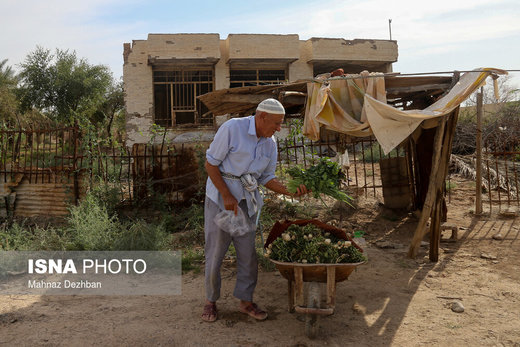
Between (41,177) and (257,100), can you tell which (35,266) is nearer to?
(41,177)

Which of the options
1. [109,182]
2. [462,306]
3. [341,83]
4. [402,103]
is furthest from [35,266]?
[402,103]

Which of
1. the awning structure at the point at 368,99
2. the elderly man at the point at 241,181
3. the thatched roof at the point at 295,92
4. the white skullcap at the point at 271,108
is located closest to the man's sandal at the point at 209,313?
the elderly man at the point at 241,181

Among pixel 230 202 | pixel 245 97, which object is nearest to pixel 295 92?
pixel 245 97

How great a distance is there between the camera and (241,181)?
347cm

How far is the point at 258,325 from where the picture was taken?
3543 millimetres

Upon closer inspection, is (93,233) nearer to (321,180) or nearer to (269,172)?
(269,172)

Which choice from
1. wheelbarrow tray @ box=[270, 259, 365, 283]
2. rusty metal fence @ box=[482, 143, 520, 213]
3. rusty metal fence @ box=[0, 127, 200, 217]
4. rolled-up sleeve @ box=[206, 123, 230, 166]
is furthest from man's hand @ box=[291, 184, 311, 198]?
rusty metal fence @ box=[482, 143, 520, 213]

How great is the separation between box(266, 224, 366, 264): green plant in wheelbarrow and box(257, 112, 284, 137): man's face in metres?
0.85

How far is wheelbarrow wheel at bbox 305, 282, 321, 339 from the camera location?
10.6 ft

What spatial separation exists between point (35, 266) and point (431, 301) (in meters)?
4.66

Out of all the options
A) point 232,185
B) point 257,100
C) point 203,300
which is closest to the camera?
point 232,185

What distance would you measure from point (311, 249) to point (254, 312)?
824 millimetres

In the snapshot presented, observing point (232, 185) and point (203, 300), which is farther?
point (203, 300)

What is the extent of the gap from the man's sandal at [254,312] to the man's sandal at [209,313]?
0.81 feet
